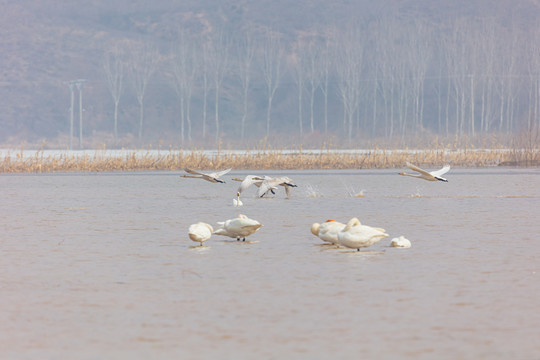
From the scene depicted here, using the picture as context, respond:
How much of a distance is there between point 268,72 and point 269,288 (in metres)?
132

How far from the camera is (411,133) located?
122875 mm

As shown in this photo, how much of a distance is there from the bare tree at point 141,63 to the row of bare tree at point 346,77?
0.14 metres

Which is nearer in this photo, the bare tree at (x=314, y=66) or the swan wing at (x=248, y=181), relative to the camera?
the swan wing at (x=248, y=181)

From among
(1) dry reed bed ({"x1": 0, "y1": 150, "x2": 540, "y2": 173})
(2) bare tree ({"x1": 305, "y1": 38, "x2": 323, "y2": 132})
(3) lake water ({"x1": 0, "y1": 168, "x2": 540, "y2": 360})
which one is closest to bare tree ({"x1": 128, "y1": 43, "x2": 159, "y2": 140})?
(2) bare tree ({"x1": 305, "y1": 38, "x2": 323, "y2": 132})

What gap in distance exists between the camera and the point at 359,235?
1244 centimetres

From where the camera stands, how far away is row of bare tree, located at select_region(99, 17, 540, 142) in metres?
128

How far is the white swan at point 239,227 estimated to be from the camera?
13.9 metres

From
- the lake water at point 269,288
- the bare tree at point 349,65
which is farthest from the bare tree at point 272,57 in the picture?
the lake water at point 269,288

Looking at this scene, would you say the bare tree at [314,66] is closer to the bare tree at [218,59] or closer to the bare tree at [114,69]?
the bare tree at [218,59]

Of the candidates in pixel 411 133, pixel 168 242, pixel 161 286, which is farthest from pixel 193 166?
pixel 411 133

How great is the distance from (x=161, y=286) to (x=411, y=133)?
114338 millimetres

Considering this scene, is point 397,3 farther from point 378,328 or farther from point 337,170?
point 378,328

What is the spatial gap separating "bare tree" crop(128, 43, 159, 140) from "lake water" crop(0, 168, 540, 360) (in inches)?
4588

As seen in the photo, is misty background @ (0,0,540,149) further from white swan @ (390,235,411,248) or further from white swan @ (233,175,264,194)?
white swan @ (390,235,411,248)
